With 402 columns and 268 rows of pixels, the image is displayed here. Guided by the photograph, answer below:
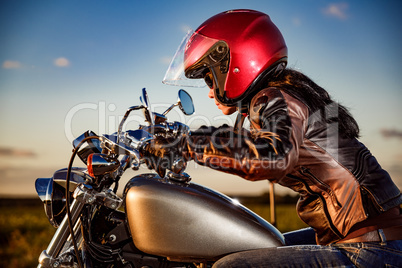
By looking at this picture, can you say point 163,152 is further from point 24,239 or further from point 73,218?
point 24,239

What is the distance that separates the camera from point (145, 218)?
67.9 inches

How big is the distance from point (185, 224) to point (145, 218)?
0.19 metres

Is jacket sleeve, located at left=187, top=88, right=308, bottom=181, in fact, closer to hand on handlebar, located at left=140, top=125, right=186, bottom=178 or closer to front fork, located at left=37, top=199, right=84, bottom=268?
hand on handlebar, located at left=140, top=125, right=186, bottom=178

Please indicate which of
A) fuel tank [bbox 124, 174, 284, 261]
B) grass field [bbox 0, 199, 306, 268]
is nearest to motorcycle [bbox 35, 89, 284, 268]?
fuel tank [bbox 124, 174, 284, 261]

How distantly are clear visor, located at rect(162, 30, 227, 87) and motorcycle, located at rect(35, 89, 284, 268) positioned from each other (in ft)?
1.74

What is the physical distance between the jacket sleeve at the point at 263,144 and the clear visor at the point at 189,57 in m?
0.62

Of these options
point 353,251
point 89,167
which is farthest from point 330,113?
point 89,167

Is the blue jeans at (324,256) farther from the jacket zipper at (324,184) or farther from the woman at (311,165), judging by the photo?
the jacket zipper at (324,184)

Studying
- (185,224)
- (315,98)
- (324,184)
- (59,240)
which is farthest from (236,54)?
(59,240)

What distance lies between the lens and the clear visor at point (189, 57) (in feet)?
7.12

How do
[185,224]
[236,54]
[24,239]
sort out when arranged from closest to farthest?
1. [185,224]
2. [236,54]
3. [24,239]

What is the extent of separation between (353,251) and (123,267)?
3.61 ft

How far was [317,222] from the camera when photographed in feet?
5.91

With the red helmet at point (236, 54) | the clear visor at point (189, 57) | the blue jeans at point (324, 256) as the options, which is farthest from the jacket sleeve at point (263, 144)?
the clear visor at point (189, 57)
